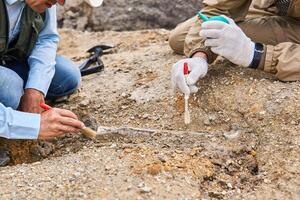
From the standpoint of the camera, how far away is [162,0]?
4.54 meters

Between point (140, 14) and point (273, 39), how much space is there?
181cm

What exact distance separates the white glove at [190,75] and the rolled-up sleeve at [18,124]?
648mm

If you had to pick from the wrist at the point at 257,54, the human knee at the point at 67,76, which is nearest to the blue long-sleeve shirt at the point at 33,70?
the human knee at the point at 67,76

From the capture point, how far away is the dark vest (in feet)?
7.92

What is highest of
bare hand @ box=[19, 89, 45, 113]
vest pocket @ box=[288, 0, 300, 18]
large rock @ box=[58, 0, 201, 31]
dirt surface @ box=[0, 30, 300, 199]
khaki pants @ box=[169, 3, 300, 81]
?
vest pocket @ box=[288, 0, 300, 18]

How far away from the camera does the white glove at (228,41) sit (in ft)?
8.46

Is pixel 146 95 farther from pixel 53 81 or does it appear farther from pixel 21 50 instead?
pixel 21 50

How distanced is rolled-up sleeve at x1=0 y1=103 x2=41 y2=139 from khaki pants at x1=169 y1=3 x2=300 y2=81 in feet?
Answer: 2.95

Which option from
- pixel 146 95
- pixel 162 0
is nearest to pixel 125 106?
pixel 146 95

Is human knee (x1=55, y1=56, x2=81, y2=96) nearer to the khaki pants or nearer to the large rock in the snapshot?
the khaki pants

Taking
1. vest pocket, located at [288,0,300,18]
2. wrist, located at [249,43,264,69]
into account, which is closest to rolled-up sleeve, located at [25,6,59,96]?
wrist, located at [249,43,264,69]

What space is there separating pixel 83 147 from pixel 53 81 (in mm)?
550

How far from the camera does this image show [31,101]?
8.34 ft

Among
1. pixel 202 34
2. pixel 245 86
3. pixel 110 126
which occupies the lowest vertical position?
pixel 110 126
